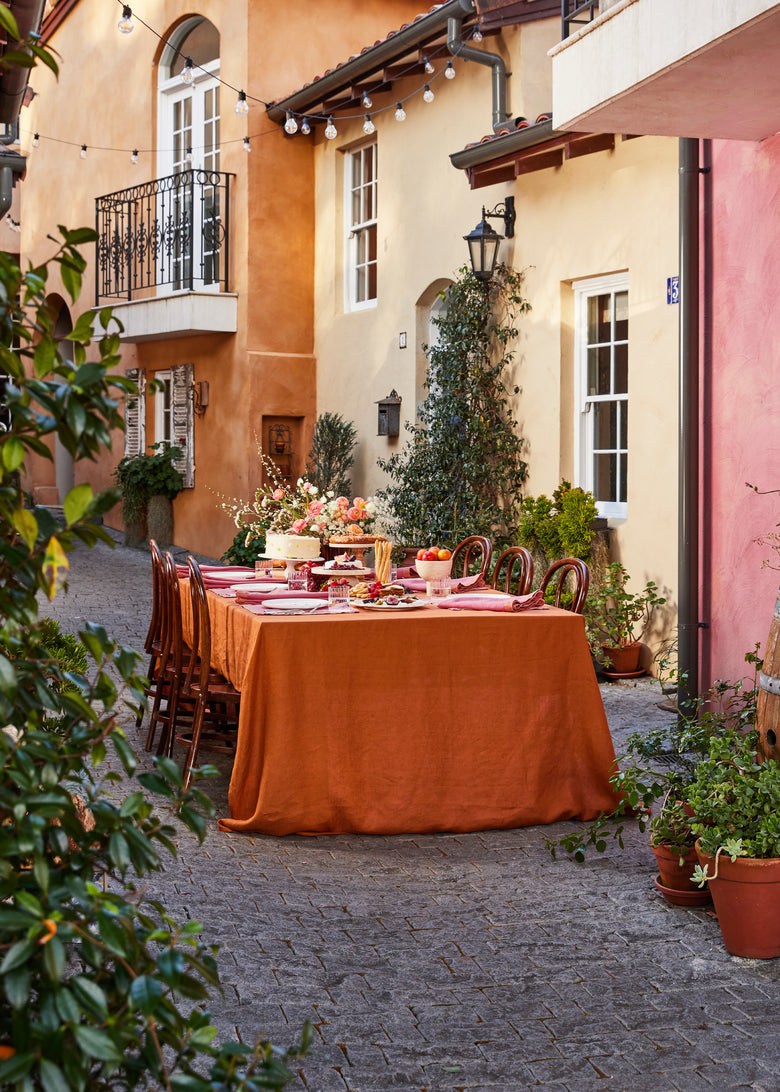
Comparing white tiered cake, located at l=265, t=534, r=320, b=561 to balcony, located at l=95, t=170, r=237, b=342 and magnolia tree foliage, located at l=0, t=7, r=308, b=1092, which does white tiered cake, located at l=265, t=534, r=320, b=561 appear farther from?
balcony, located at l=95, t=170, r=237, b=342

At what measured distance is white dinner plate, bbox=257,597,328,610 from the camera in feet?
15.9

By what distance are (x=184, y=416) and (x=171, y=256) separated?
1.84m

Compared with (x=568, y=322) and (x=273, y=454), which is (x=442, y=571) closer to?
(x=568, y=322)

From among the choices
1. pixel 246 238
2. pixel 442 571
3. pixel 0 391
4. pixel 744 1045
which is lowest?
pixel 744 1045

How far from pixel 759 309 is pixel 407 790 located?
268 centimetres

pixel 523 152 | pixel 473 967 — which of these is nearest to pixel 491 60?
pixel 523 152

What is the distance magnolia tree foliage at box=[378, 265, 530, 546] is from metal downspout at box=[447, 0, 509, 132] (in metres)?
1.16

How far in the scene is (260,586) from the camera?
567cm

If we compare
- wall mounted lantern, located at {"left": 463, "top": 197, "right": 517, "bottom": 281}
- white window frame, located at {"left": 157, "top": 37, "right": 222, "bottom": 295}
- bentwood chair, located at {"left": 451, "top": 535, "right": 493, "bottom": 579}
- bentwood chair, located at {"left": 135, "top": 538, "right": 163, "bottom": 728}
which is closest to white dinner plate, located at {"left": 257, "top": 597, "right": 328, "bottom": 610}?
bentwood chair, located at {"left": 451, "top": 535, "right": 493, "bottom": 579}

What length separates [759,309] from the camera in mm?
5477

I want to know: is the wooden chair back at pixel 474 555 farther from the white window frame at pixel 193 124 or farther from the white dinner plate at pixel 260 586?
the white window frame at pixel 193 124

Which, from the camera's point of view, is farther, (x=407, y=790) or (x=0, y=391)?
(x=407, y=790)

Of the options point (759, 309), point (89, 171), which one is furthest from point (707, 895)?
point (89, 171)

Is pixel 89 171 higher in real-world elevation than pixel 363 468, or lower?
higher
